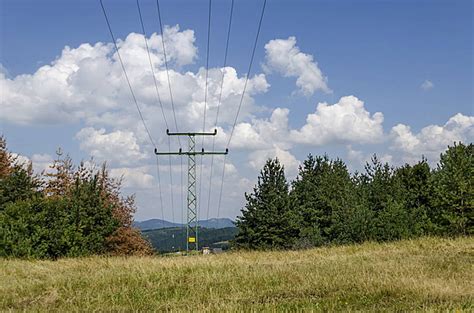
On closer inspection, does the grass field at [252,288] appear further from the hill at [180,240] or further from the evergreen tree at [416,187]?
the evergreen tree at [416,187]

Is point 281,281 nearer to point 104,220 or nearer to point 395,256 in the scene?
Result: point 395,256

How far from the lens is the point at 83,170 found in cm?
5450

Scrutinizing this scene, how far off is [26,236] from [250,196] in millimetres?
27615

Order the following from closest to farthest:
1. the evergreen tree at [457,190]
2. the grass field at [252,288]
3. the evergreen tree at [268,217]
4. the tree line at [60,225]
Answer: the grass field at [252,288]
the tree line at [60,225]
the evergreen tree at [457,190]
the evergreen tree at [268,217]

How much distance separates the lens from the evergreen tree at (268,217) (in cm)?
5375

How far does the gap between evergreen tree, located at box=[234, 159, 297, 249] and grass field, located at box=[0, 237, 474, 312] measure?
35.5 meters

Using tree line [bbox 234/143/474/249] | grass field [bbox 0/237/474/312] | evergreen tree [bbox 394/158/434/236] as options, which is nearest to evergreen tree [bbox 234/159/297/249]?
tree line [bbox 234/143/474/249]

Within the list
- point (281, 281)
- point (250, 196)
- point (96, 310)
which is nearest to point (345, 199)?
point (250, 196)

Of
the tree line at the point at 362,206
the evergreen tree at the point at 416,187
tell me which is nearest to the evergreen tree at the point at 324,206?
the tree line at the point at 362,206

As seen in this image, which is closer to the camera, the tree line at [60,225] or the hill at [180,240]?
the tree line at [60,225]

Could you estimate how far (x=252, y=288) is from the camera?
43.3 ft

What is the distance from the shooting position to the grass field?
10.8 metres

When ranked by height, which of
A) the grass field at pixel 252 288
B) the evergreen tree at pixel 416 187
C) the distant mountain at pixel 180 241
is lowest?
the grass field at pixel 252 288

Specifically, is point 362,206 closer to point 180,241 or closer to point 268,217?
point 268,217
